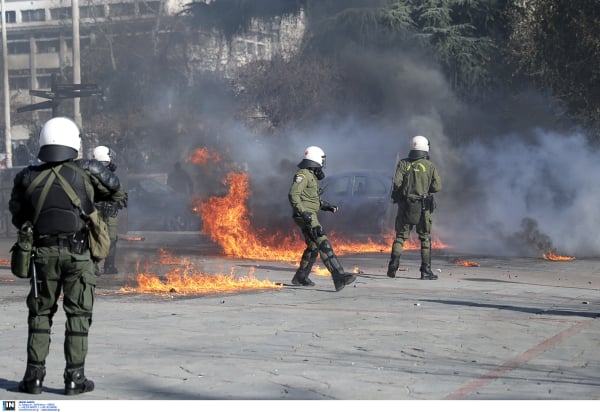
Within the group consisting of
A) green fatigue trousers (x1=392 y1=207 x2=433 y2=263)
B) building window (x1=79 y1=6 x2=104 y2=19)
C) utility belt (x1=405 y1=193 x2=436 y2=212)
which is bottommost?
green fatigue trousers (x1=392 y1=207 x2=433 y2=263)

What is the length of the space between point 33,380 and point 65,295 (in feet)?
1.82

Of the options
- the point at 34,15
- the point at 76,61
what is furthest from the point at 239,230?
the point at 34,15

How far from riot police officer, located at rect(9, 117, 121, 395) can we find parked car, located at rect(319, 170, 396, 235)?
13.7 metres

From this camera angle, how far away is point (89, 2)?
56250 mm

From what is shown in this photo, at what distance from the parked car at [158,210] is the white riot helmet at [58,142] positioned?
22802 mm

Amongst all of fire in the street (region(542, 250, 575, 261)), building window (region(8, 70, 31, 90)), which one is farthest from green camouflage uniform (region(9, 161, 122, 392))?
building window (region(8, 70, 31, 90))

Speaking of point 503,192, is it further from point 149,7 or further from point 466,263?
point 149,7

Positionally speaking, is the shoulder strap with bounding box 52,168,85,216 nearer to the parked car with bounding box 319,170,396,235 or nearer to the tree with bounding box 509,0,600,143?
the parked car with bounding box 319,170,396,235

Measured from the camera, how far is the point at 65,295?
665 cm

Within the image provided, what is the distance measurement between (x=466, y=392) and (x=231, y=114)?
34631 mm

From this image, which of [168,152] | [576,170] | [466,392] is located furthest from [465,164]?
[168,152]

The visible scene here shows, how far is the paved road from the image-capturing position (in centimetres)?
667

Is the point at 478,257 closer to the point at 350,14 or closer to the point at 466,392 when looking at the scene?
the point at 466,392

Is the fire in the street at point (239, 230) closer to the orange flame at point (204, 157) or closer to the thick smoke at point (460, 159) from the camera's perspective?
the thick smoke at point (460, 159)
